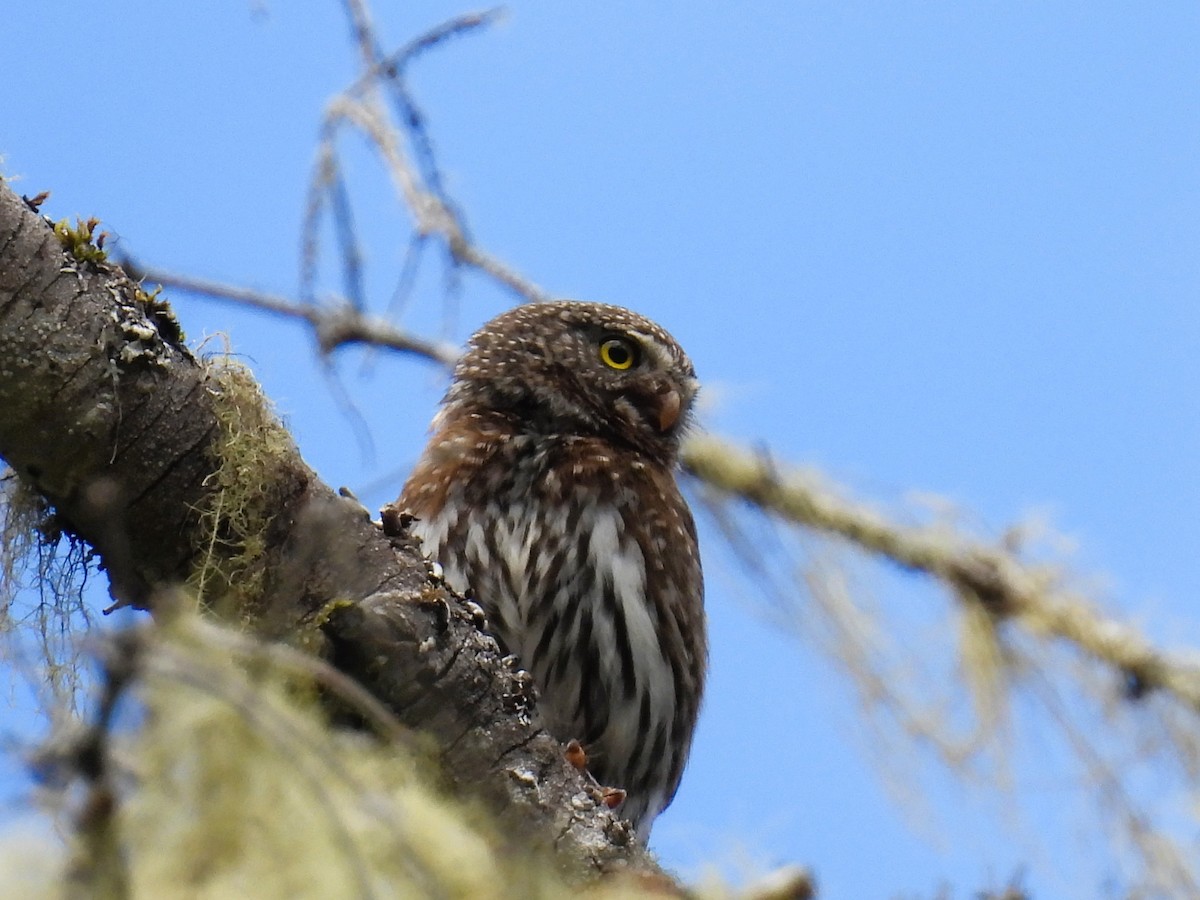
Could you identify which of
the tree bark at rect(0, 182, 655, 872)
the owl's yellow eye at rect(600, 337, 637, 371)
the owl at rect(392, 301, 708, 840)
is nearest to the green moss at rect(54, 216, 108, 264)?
the tree bark at rect(0, 182, 655, 872)

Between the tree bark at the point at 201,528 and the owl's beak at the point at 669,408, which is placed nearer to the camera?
the tree bark at the point at 201,528

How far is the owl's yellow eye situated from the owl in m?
0.27

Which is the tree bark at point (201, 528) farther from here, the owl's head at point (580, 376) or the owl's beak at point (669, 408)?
the owl's beak at point (669, 408)

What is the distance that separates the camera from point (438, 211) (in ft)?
15.0

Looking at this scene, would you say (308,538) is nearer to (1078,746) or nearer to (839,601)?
(839,601)

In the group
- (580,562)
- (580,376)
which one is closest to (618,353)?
(580,376)

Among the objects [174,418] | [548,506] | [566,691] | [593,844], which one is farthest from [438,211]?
[593,844]

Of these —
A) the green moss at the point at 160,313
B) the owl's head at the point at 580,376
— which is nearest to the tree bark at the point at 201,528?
the green moss at the point at 160,313

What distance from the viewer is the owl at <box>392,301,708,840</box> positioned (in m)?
3.75

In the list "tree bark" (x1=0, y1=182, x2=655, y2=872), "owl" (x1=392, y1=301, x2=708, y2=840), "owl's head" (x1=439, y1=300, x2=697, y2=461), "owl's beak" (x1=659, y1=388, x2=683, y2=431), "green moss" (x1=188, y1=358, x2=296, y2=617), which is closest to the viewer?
"tree bark" (x1=0, y1=182, x2=655, y2=872)

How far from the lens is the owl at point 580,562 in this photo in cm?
375

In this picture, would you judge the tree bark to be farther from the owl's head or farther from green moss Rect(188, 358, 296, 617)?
the owl's head

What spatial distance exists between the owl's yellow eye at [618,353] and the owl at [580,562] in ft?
0.90

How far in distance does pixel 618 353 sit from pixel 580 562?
1075 mm
